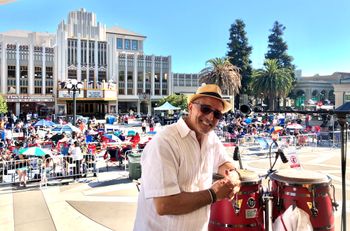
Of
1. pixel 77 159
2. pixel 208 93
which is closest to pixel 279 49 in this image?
pixel 77 159

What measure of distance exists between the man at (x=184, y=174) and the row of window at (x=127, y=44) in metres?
66.6

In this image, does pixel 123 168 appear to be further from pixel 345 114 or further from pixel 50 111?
pixel 50 111

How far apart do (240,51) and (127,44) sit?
80.6 ft

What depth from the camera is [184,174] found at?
6.90ft

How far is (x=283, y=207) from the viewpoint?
11.4 ft

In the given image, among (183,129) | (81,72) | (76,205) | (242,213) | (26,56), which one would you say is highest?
(26,56)

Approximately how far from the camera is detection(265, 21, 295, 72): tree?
205 ft

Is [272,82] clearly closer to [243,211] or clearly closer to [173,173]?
[243,211]

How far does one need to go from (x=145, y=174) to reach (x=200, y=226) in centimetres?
56

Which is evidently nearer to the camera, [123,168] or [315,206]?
[315,206]

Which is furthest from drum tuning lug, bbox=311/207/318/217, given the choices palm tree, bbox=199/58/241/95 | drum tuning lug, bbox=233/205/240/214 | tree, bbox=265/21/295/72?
tree, bbox=265/21/295/72

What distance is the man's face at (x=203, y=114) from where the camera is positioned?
224 cm

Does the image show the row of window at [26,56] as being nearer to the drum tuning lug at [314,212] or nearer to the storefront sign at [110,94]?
the storefront sign at [110,94]

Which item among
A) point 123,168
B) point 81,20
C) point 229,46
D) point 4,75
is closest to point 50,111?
point 4,75
